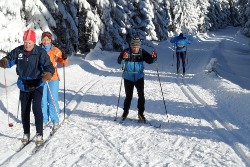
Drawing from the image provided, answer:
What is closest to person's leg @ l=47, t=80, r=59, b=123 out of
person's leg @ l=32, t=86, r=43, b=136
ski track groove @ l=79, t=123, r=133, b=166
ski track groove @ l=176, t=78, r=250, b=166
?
ski track groove @ l=79, t=123, r=133, b=166

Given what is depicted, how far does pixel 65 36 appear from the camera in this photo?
23.3 m

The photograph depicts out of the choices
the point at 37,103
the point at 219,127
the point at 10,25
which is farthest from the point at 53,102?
the point at 10,25

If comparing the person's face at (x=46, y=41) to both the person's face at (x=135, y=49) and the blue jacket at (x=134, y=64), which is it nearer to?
the blue jacket at (x=134, y=64)

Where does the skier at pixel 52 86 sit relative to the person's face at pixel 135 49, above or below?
below

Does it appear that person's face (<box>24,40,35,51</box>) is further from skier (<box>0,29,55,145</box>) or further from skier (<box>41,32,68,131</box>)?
skier (<box>41,32,68,131</box>)

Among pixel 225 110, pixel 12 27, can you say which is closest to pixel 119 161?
pixel 225 110

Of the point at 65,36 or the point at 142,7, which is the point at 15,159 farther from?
the point at 142,7

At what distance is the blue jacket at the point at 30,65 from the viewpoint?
6.07m

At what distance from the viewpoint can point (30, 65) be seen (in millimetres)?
6086

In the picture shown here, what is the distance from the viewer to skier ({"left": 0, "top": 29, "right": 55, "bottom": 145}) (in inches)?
237

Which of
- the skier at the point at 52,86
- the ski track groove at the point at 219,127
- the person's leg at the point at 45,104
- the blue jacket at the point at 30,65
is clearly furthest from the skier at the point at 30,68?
the ski track groove at the point at 219,127

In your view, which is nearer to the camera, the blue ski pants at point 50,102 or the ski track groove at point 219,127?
the ski track groove at point 219,127

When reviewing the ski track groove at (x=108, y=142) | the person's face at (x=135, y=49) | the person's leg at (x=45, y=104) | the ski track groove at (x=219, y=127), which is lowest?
the ski track groove at (x=108, y=142)

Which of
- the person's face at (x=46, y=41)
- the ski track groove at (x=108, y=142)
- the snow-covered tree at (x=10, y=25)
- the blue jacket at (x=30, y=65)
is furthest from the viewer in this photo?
the snow-covered tree at (x=10, y=25)
